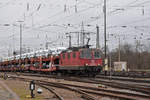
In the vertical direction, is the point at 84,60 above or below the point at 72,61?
above

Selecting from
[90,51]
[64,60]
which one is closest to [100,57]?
[90,51]

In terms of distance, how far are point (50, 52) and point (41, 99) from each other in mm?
25802

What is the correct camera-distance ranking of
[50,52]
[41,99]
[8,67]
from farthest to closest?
[8,67]
[50,52]
[41,99]

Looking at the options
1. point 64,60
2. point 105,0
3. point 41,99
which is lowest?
point 41,99

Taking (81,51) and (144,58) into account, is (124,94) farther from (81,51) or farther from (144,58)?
(144,58)

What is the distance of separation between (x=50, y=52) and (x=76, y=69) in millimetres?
10290

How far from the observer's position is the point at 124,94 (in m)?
14.7

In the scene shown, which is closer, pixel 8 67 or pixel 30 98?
pixel 30 98

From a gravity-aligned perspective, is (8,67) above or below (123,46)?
below

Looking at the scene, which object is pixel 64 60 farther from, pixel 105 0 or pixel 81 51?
pixel 105 0

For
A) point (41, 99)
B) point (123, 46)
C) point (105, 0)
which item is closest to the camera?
point (41, 99)

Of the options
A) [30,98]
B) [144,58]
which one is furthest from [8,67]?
[30,98]

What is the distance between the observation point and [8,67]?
65375 mm

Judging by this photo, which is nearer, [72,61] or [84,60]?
[84,60]
